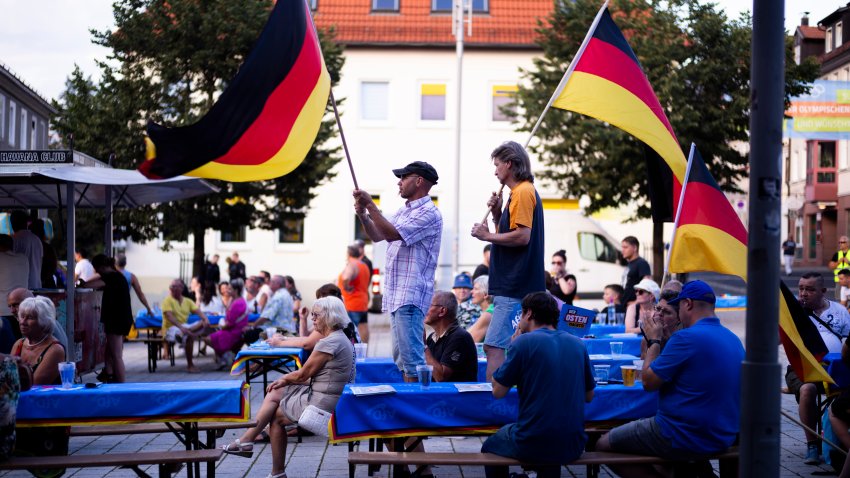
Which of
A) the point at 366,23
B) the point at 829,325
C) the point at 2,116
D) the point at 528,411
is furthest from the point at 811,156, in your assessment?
the point at 528,411

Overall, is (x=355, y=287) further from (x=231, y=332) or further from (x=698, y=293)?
(x=698, y=293)

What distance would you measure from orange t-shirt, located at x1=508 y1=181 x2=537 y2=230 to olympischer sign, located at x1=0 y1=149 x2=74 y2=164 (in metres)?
7.21

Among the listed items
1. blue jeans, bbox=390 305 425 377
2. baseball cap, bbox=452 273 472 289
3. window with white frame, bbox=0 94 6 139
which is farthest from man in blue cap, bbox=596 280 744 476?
window with white frame, bbox=0 94 6 139

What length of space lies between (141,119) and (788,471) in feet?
63.4

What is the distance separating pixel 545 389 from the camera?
658 centimetres

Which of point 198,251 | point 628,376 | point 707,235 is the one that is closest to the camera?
point 628,376

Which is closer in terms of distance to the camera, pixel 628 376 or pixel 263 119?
pixel 263 119

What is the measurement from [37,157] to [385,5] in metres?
28.5

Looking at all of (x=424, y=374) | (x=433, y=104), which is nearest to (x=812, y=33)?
(x=433, y=104)

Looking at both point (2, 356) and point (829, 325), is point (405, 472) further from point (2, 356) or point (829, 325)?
point (829, 325)

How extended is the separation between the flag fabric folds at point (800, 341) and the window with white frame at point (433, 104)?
31403mm

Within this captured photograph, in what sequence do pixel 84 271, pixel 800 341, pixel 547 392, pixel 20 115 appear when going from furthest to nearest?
1. pixel 20 115
2. pixel 84 271
3. pixel 800 341
4. pixel 547 392

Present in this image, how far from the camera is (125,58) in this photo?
2495cm

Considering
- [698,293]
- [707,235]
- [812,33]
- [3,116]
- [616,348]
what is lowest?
[616,348]
